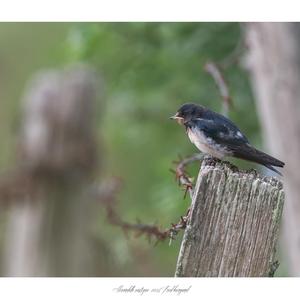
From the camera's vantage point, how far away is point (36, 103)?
26.7 ft

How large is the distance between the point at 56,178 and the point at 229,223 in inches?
170

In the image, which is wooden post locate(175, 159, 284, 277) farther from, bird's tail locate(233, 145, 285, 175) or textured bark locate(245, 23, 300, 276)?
textured bark locate(245, 23, 300, 276)

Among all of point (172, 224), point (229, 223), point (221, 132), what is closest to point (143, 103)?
point (221, 132)

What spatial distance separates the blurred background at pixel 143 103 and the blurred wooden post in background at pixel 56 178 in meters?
0.10

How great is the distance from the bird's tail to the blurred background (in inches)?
100.0

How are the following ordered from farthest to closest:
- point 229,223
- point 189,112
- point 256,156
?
1. point 189,112
2. point 256,156
3. point 229,223

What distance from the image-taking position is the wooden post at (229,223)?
3.98 meters

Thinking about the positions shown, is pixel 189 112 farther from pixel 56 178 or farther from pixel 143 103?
pixel 143 103

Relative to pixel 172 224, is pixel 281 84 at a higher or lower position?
higher

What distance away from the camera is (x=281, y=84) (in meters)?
6.86

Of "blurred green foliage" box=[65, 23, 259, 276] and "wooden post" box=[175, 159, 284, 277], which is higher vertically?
"blurred green foliage" box=[65, 23, 259, 276]

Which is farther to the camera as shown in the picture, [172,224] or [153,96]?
[153,96]

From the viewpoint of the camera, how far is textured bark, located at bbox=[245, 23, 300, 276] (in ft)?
22.4

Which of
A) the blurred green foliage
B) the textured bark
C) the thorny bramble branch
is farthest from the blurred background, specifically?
the thorny bramble branch
